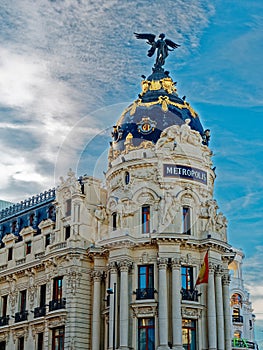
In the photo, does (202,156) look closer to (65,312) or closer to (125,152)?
(125,152)

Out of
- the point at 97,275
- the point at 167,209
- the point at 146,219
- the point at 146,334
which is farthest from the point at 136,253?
the point at 146,334

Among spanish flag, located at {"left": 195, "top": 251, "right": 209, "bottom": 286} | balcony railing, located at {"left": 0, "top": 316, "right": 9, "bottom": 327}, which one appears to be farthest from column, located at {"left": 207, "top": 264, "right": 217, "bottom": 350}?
balcony railing, located at {"left": 0, "top": 316, "right": 9, "bottom": 327}

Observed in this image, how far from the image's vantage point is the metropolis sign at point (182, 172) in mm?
69375

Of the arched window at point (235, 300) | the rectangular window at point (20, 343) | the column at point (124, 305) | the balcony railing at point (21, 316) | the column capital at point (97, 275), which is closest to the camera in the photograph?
the column at point (124, 305)

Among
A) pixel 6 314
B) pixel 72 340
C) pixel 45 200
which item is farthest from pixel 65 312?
pixel 45 200

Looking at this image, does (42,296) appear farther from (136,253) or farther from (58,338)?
(136,253)

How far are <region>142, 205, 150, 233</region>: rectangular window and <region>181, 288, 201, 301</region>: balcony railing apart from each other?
6871 mm

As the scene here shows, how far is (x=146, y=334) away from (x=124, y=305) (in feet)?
10.8

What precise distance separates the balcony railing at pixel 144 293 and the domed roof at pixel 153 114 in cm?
1510

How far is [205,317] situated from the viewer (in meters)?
65.9

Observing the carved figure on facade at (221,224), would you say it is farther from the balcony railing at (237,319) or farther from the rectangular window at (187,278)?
the balcony railing at (237,319)

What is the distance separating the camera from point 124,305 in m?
64.6

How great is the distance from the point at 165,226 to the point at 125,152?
9.31 m

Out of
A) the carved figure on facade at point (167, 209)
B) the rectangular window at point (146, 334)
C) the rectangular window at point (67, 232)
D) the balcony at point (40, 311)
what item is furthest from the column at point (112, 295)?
the balcony at point (40, 311)
